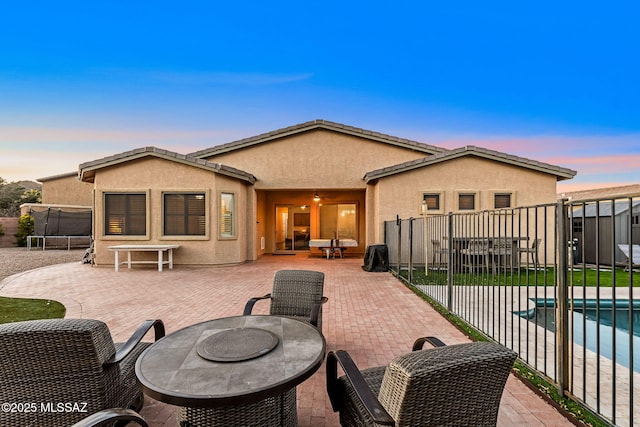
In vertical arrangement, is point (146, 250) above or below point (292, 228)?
below

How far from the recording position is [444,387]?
52.3 inches

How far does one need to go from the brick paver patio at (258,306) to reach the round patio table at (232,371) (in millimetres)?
743

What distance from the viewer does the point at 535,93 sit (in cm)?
1524

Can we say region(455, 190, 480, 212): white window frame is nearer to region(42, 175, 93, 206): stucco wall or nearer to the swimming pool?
the swimming pool

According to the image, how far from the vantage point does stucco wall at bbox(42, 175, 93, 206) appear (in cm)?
2164

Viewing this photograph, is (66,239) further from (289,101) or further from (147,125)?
(289,101)

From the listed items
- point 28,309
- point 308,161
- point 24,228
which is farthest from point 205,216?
point 24,228

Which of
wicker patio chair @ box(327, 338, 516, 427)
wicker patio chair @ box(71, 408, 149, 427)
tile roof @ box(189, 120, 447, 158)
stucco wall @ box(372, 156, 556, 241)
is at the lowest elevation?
wicker patio chair @ box(71, 408, 149, 427)

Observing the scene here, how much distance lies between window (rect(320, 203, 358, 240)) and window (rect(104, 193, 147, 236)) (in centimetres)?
817

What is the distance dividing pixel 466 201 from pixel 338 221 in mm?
6261

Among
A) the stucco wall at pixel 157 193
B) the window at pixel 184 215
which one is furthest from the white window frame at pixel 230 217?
the window at pixel 184 215

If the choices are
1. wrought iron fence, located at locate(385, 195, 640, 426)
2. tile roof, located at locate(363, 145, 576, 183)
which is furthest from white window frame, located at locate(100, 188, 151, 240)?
wrought iron fence, located at locate(385, 195, 640, 426)

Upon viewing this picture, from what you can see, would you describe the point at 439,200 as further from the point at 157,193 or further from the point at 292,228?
the point at 157,193

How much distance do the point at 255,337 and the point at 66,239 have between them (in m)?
23.0
